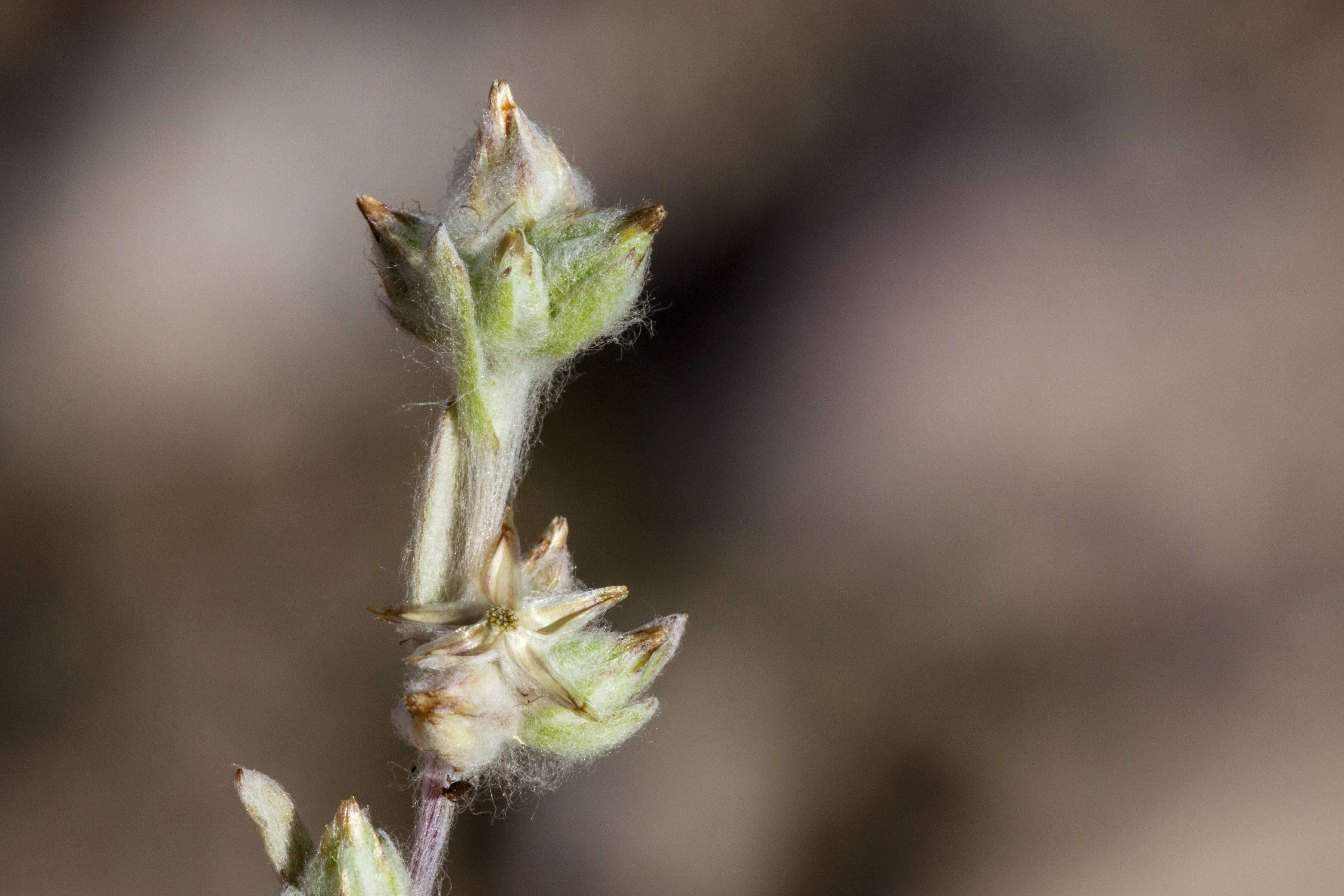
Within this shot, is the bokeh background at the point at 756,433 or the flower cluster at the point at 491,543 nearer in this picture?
the flower cluster at the point at 491,543

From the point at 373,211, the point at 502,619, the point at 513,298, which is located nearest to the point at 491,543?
the point at 502,619

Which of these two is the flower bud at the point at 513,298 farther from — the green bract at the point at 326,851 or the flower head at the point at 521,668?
the green bract at the point at 326,851

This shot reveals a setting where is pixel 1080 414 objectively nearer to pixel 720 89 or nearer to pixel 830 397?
pixel 830 397

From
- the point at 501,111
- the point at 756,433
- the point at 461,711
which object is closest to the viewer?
the point at 461,711

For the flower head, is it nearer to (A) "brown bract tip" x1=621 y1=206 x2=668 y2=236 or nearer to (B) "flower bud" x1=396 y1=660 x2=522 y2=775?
(B) "flower bud" x1=396 y1=660 x2=522 y2=775

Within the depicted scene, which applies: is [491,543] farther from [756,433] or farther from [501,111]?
[756,433]

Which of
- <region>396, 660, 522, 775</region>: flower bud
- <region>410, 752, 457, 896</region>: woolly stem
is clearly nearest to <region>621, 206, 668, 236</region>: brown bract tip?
<region>396, 660, 522, 775</region>: flower bud

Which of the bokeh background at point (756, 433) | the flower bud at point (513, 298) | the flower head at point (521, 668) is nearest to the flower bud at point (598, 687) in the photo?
the flower head at point (521, 668)
